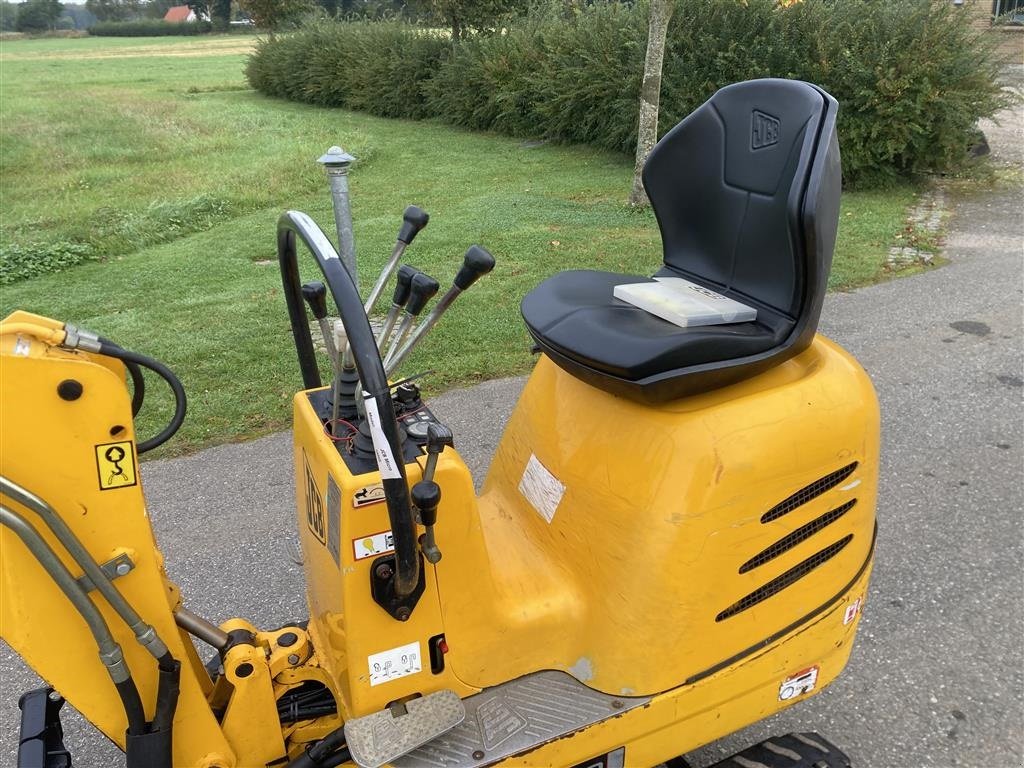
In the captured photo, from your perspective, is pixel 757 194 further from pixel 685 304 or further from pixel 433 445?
pixel 433 445

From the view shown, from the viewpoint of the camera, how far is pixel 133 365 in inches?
63.7

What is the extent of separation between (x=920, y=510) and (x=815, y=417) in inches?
71.7

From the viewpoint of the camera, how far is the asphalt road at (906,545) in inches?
92.5

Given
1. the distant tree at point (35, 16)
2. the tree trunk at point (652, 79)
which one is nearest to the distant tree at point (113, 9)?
the distant tree at point (35, 16)

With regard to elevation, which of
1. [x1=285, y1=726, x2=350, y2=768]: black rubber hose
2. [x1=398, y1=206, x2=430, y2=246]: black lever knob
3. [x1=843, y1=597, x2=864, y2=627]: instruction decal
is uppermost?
[x1=398, y1=206, x2=430, y2=246]: black lever knob

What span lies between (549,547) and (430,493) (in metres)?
0.66

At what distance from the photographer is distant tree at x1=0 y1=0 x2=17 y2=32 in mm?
78056

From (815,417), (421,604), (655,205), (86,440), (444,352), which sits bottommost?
(444,352)

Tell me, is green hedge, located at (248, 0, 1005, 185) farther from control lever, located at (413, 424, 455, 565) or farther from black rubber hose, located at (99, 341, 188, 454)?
black rubber hose, located at (99, 341, 188, 454)

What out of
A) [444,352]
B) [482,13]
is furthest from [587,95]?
[444,352]

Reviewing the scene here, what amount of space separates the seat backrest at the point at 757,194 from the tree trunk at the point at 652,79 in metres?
5.59

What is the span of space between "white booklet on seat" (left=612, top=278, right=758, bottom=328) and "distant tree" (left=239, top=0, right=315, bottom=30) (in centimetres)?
2483

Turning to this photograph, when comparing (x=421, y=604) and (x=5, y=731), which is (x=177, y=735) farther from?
(x=5, y=731)

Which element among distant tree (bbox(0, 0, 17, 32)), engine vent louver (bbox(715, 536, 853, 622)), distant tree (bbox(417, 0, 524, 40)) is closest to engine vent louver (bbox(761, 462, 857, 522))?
engine vent louver (bbox(715, 536, 853, 622))
